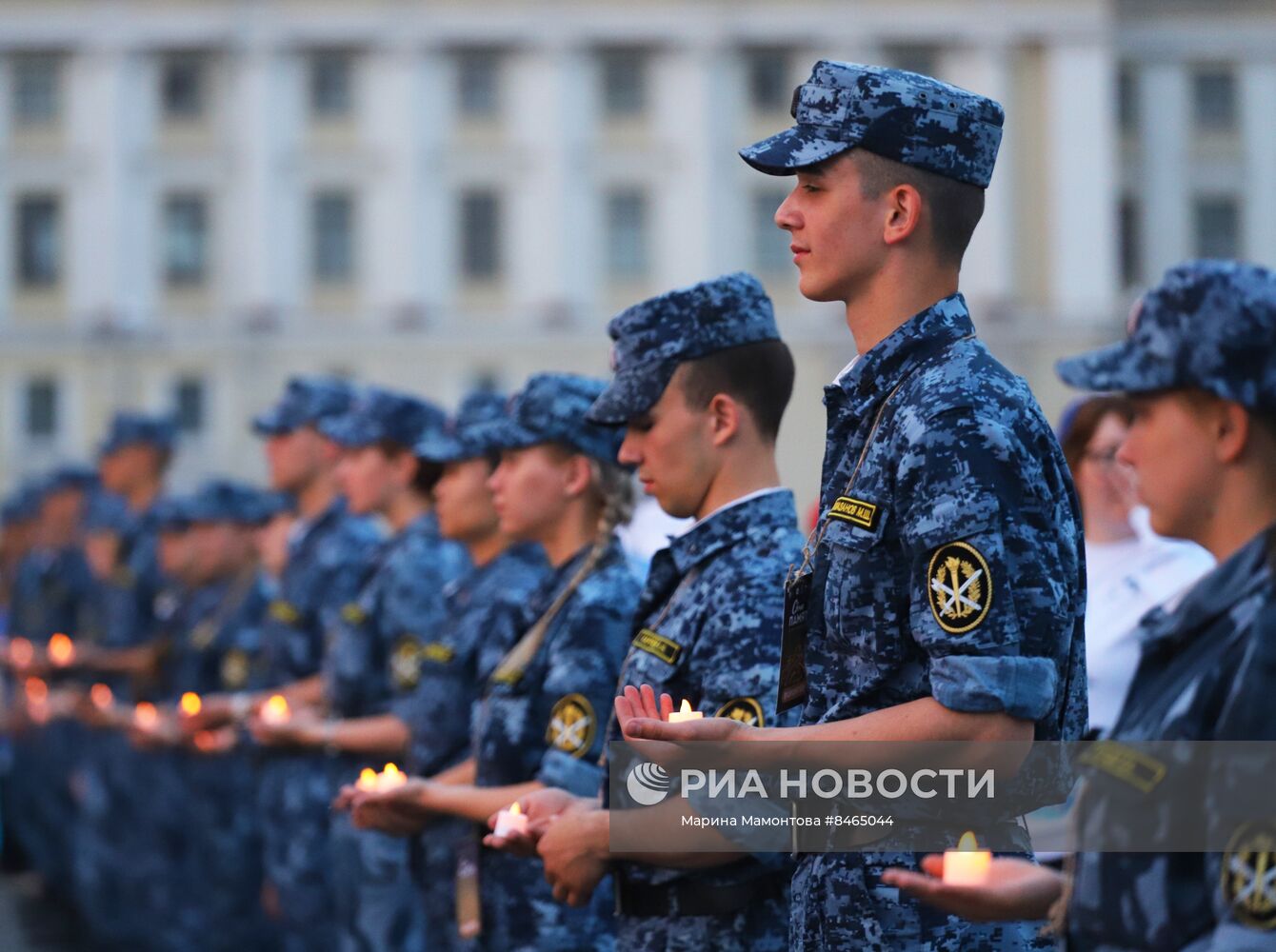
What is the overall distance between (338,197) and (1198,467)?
46940 millimetres

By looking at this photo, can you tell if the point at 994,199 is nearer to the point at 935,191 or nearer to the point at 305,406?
the point at 305,406

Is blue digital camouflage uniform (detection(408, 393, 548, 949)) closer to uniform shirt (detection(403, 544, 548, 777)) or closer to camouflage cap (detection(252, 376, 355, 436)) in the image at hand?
uniform shirt (detection(403, 544, 548, 777))

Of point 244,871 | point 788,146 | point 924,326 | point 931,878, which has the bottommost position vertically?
point 244,871

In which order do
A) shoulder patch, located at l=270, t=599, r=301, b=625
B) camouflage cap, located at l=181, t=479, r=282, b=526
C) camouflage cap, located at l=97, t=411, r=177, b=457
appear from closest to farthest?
shoulder patch, located at l=270, t=599, r=301, b=625 < camouflage cap, located at l=181, t=479, r=282, b=526 < camouflage cap, located at l=97, t=411, r=177, b=457

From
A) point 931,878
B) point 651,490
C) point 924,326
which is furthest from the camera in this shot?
point 651,490

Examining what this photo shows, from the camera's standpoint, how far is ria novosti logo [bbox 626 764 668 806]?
12.2 ft

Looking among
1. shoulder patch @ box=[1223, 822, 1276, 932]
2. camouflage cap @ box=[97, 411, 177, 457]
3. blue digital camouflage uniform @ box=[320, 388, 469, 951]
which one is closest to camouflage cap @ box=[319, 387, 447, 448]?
blue digital camouflage uniform @ box=[320, 388, 469, 951]

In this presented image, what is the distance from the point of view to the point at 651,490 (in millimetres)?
4020

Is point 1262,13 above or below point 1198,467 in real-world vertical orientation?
above

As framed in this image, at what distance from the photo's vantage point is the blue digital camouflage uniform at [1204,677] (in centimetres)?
257

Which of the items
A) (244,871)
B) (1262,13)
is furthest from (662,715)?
(1262,13)

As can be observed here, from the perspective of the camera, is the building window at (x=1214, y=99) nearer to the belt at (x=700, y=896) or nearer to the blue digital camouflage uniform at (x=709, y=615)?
the blue digital camouflage uniform at (x=709, y=615)

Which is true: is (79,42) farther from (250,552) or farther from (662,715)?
(662,715)

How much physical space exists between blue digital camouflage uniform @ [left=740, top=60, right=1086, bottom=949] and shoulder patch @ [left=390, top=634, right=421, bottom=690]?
139 inches
